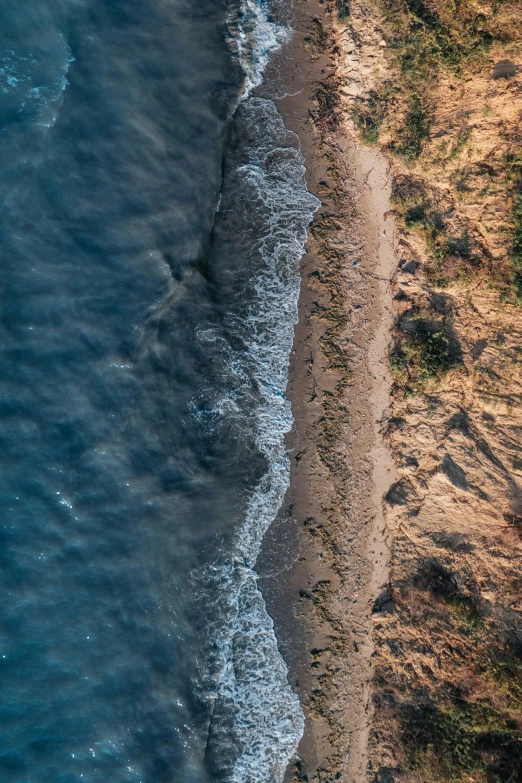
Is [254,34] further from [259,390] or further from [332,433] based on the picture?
[332,433]

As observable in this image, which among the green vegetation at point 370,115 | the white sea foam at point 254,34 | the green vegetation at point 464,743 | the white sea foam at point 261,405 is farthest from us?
the white sea foam at point 254,34

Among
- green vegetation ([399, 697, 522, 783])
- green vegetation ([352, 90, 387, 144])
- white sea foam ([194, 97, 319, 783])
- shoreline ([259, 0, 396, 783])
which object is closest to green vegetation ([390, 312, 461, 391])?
shoreline ([259, 0, 396, 783])

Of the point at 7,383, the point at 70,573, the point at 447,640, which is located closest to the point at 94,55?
the point at 7,383

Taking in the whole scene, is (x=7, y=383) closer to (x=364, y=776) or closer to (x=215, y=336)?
(x=215, y=336)

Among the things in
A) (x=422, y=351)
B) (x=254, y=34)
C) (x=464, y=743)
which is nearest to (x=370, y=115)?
(x=254, y=34)

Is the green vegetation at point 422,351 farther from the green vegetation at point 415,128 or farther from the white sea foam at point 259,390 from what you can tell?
the green vegetation at point 415,128

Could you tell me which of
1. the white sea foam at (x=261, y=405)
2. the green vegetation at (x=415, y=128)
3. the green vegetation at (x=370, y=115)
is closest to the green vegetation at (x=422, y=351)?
the white sea foam at (x=261, y=405)
